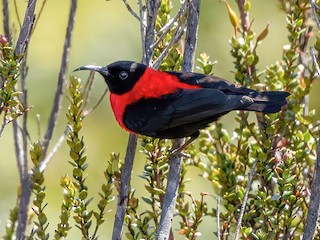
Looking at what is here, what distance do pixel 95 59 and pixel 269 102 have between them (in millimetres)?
2999

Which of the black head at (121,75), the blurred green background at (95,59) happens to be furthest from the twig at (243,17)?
the blurred green background at (95,59)

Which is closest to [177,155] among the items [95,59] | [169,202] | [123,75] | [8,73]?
[169,202]

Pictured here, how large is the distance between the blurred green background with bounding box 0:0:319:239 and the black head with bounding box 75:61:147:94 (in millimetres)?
1758

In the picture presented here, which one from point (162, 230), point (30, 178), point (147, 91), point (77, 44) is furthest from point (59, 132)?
point (162, 230)

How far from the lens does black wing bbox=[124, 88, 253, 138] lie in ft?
14.3

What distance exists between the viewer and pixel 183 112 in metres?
4.48

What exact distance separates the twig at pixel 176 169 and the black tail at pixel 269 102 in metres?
0.40

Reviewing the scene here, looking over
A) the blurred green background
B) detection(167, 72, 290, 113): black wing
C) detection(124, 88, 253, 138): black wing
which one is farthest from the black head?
the blurred green background

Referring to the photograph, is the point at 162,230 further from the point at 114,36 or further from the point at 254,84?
the point at 114,36

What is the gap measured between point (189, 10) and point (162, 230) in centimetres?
108

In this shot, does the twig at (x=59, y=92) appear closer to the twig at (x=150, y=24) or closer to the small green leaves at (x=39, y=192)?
the small green leaves at (x=39, y=192)

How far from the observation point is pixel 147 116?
4.50 metres

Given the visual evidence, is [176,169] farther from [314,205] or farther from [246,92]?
[314,205]

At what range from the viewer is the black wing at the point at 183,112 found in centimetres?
434
